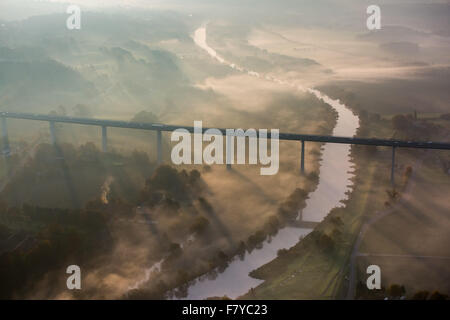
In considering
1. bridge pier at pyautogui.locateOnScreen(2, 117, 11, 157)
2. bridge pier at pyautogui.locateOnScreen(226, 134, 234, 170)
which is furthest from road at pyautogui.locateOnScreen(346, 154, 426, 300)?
bridge pier at pyautogui.locateOnScreen(2, 117, 11, 157)

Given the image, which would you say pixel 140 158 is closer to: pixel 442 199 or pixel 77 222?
pixel 77 222

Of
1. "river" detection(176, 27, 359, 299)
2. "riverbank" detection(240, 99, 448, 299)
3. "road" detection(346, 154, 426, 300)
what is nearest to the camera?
"road" detection(346, 154, 426, 300)

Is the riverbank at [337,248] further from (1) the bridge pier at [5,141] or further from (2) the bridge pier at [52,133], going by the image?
(1) the bridge pier at [5,141]

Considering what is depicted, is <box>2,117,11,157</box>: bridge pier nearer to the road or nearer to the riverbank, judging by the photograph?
the riverbank

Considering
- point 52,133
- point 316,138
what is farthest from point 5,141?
point 316,138

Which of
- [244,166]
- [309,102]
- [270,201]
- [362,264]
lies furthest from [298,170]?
[309,102]

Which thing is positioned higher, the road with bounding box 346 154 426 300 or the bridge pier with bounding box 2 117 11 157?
the bridge pier with bounding box 2 117 11 157

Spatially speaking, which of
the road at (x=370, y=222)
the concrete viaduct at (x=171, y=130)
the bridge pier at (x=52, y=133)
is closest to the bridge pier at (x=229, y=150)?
the concrete viaduct at (x=171, y=130)

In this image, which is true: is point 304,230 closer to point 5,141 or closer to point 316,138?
point 316,138

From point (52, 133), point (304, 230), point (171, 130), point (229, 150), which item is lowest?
point (304, 230)
